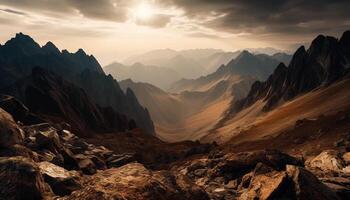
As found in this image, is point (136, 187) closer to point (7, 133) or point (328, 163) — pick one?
point (7, 133)

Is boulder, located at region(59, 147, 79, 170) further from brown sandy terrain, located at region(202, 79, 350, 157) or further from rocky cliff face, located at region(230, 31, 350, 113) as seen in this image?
rocky cliff face, located at region(230, 31, 350, 113)

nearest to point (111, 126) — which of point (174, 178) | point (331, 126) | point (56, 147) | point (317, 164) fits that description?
point (331, 126)

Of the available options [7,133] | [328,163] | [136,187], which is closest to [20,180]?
[136,187]

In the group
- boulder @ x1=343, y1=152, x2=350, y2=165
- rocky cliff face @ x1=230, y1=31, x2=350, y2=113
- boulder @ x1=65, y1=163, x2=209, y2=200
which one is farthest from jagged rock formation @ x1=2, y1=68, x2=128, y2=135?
rocky cliff face @ x1=230, y1=31, x2=350, y2=113

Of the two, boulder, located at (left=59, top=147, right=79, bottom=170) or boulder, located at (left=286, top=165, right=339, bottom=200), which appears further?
boulder, located at (left=59, top=147, right=79, bottom=170)

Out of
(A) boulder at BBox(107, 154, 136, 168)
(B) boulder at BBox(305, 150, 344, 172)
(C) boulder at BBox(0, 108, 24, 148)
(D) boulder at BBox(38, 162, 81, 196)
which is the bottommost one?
(A) boulder at BBox(107, 154, 136, 168)

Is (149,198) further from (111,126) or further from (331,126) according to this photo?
(111,126)
